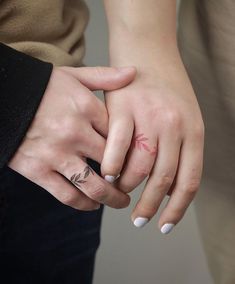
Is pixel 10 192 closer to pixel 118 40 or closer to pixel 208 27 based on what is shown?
pixel 118 40

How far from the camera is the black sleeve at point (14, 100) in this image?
51 cm

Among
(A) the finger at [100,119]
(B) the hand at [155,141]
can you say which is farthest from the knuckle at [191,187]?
(A) the finger at [100,119]

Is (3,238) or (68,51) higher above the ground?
(68,51)

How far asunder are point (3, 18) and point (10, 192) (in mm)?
204

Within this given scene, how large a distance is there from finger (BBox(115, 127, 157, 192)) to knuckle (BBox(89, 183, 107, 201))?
28 millimetres

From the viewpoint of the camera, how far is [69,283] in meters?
0.75

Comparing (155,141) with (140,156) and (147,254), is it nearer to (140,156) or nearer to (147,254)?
(140,156)

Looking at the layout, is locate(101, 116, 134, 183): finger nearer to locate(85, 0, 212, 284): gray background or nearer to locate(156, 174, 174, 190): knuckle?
locate(156, 174, 174, 190): knuckle

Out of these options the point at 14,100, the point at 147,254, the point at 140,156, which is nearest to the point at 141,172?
the point at 140,156

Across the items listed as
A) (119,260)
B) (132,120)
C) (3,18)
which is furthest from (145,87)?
(119,260)

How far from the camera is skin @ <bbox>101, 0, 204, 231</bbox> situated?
53cm

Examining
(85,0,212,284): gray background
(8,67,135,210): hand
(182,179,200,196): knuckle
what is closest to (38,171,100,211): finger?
(8,67,135,210): hand

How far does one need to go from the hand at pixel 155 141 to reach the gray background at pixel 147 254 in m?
0.56

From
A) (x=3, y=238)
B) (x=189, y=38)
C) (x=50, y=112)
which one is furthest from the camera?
(x=189, y=38)
